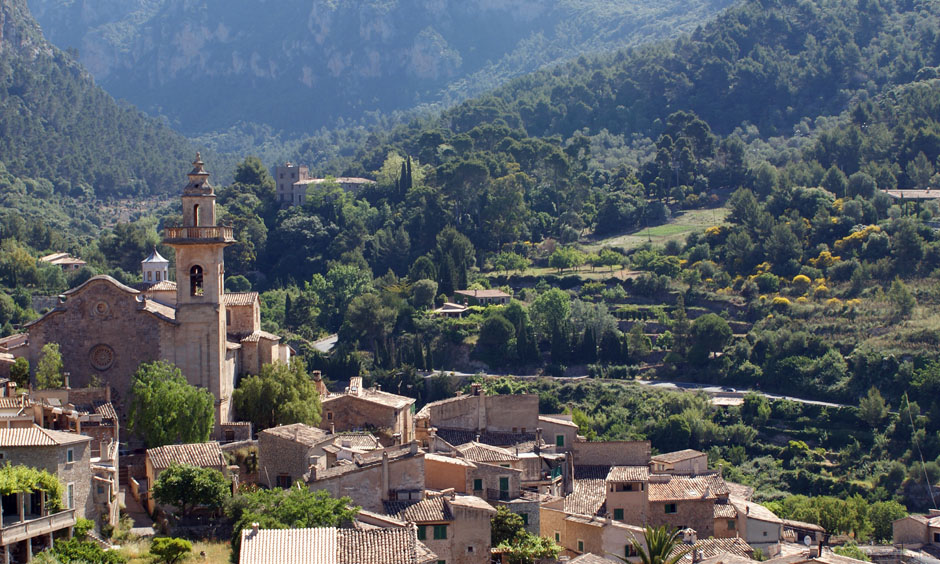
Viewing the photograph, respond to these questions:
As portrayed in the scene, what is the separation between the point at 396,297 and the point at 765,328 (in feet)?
70.5

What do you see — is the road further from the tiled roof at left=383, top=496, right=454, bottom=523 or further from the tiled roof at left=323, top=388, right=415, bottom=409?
the tiled roof at left=383, top=496, right=454, bottom=523

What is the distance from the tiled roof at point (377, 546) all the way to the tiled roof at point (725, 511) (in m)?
14.5

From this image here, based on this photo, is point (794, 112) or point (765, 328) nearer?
point (765, 328)

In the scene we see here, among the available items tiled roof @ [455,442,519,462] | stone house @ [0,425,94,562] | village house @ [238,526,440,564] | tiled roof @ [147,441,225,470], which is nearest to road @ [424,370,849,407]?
tiled roof @ [455,442,519,462]

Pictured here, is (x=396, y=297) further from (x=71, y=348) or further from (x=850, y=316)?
(x=71, y=348)

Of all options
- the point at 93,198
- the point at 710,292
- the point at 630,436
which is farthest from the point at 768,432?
the point at 93,198

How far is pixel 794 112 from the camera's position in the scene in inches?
6309

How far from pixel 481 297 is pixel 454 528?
5704cm

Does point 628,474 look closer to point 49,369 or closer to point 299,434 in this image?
point 299,434

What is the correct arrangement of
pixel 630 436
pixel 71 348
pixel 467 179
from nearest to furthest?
pixel 71 348, pixel 630 436, pixel 467 179

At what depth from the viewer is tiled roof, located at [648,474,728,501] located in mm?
44219

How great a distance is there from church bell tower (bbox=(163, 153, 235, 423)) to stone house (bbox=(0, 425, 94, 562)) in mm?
10355

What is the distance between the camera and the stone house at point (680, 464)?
49.8m

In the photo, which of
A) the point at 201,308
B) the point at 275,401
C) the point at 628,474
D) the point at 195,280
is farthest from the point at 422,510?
the point at 195,280
